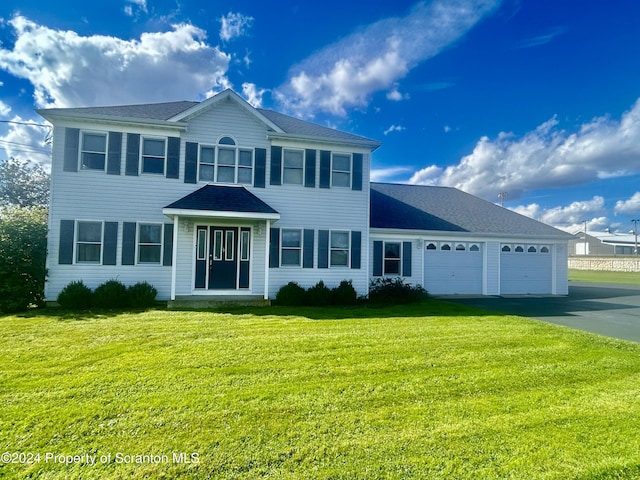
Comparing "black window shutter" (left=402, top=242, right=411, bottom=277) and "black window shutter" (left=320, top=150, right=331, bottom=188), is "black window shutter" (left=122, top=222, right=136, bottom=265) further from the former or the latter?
"black window shutter" (left=402, top=242, right=411, bottom=277)

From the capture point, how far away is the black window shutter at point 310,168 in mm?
12102

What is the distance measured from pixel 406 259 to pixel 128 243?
11.1m

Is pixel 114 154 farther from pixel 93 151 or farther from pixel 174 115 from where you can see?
pixel 174 115

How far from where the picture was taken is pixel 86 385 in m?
4.20

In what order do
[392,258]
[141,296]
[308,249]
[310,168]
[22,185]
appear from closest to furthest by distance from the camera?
[141,296] < [308,249] < [310,168] < [392,258] < [22,185]

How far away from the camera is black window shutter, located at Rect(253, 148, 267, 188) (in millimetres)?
11766

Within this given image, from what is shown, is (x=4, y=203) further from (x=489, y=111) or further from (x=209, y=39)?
(x=489, y=111)

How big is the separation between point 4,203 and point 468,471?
3135 cm

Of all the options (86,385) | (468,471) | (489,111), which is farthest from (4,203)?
(489,111)

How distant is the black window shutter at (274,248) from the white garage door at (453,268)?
23.0 ft

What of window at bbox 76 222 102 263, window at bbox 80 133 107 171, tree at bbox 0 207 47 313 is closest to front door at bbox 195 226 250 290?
window at bbox 76 222 102 263

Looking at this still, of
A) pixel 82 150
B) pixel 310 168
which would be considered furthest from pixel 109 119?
pixel 310 168

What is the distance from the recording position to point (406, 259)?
46.0ft

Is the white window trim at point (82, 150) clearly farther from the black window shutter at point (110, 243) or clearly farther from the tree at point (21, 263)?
the tree at point (21, 263)
